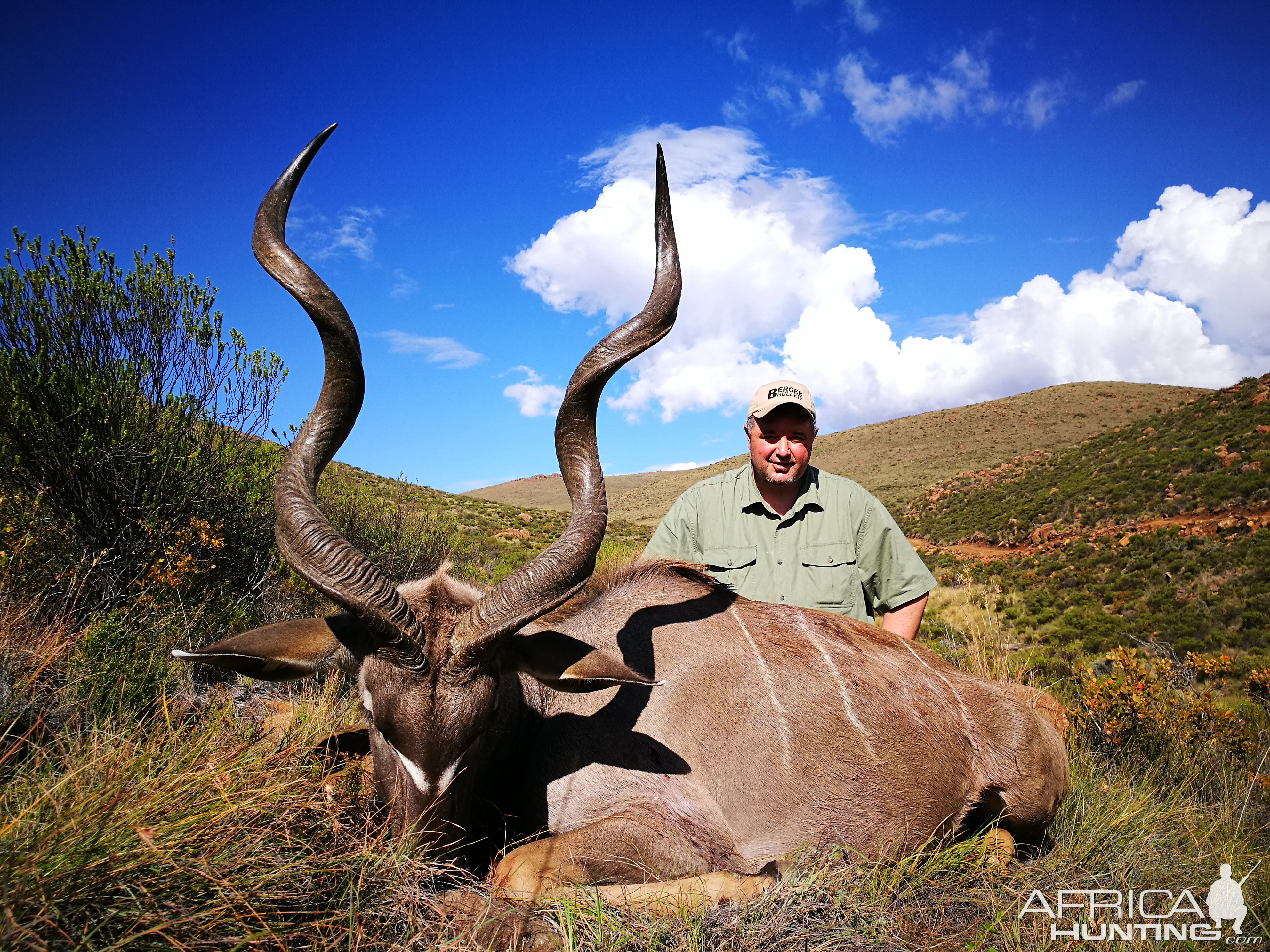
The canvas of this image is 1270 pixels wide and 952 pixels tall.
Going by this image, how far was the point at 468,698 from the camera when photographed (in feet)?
11.1

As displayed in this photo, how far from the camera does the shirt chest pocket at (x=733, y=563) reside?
245 inches

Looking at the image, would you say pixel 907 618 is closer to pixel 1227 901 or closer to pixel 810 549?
pixel 810 549

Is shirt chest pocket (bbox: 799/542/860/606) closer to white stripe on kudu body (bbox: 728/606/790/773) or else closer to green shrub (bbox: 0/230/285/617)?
white stripe on kudu body (bbox: 728/606/790/773)

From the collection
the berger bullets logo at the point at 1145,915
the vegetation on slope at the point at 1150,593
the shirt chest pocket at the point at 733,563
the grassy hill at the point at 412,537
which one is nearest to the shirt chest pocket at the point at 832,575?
the shirt chest pocket at the point at 733,563

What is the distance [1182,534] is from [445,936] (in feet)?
104

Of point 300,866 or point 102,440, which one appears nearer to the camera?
point 300,866

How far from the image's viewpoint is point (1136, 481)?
36844mm

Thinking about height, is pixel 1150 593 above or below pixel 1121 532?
below

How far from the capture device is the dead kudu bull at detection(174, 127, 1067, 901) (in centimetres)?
340

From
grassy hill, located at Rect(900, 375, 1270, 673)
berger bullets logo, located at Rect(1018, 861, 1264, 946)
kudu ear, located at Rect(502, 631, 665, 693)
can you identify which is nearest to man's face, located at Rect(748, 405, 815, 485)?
kudu ear, located at Rect(502, 631, 665, 693)

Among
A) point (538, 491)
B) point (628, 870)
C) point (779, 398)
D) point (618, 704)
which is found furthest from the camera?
point (538, 491)

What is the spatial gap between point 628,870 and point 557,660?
1.09 meters

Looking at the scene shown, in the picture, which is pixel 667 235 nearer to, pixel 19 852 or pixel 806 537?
pixel 806 537

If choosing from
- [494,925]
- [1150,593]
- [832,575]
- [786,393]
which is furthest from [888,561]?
[1150,593]
